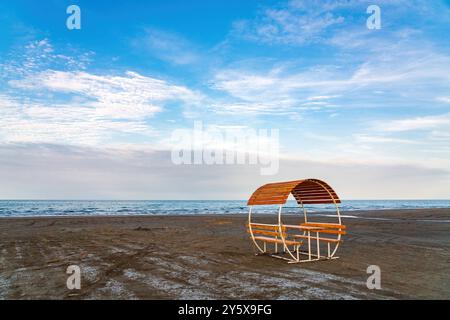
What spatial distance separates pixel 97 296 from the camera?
633 centimetres

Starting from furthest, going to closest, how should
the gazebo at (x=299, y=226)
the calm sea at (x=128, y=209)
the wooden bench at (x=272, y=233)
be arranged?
the calm sea at (x=128, y=209), the gazebo at (x=299, y=226), the wooden bench at (x=272, y=233)

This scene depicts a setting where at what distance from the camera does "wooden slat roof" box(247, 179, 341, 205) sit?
10.2 m

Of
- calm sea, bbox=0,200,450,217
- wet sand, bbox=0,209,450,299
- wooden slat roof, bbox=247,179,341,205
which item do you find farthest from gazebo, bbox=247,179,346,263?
calm sea, bbox=0,200,450,217

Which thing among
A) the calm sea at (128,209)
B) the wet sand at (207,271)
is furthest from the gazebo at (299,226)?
the calm sea at (128,209)

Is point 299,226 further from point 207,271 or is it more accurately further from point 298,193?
point 207,271

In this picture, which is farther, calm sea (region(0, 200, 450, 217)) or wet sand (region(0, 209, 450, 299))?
calm sea (region(0, 200, 450, 217))

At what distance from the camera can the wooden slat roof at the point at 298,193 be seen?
10234 mm

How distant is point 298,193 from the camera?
12.3 meters

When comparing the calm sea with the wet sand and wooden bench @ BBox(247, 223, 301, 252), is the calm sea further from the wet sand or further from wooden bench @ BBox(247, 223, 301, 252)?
wooden bench @ BBox(247, 223, 301, 252)

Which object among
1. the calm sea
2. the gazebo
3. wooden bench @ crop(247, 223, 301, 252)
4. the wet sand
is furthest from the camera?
the calm sea

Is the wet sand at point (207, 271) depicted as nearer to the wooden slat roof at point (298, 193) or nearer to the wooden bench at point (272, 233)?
the wooden bench at point (272, 233)
